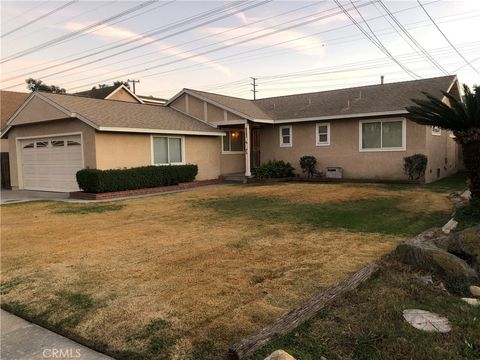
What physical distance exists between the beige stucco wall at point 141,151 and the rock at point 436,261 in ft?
41.7

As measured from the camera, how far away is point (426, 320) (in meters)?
3.51

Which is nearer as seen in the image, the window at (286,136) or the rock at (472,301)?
the rock at (472,301)

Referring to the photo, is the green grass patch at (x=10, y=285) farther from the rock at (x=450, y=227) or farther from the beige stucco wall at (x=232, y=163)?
the beige stucco wall at (x=232, y=163)

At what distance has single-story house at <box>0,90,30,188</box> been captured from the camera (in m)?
20.0

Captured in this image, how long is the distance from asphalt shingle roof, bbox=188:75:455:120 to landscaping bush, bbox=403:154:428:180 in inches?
89.0

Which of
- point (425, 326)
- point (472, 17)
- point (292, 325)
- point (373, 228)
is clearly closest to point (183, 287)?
point (292, 325)

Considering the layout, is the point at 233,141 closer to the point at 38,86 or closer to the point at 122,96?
the point at 122,96

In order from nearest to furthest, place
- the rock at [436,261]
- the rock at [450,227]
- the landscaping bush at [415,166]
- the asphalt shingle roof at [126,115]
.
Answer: the rock at [436,261], the rock at [450,227], the asphalt shingle roof at [126,115], the landscaping bush at [415,166]

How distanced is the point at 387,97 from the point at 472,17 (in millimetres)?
4662

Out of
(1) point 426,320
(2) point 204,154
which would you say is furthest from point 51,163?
(1) point 426,320

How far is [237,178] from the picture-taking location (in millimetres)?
20109

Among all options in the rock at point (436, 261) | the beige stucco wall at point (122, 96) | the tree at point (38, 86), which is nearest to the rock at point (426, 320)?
the rock at point (436, 261)

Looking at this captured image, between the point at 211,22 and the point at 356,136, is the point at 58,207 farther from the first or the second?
the point at 356,136

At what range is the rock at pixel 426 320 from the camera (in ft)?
11.0
